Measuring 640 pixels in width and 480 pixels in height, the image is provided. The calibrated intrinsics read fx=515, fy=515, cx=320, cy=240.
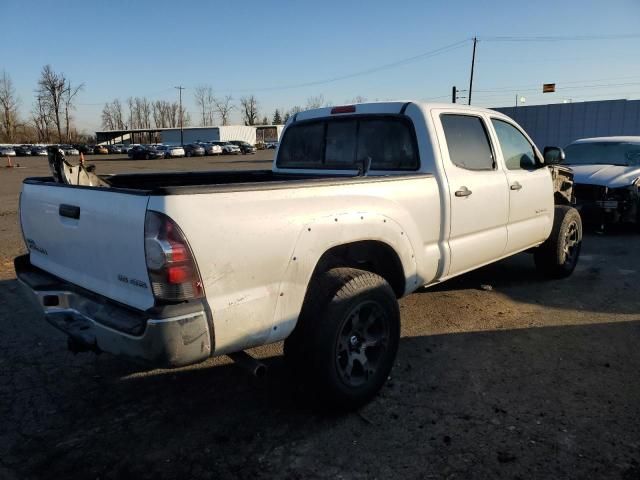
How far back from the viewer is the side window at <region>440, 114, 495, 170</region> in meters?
4.13

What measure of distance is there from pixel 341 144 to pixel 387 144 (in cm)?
48

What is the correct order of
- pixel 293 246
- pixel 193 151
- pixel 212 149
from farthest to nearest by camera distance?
pixel 212 149 < pixel 193 151 < pixel 293 246

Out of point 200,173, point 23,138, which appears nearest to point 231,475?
point 200,173

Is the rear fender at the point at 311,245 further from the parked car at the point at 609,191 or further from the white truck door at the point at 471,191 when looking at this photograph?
the parked car at the point at 609,191

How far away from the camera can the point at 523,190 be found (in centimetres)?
489

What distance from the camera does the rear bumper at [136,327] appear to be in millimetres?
2299

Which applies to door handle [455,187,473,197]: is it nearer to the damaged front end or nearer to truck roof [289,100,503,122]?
truck roof [289,100,503,122]

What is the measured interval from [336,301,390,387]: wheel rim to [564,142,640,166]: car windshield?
8383 mm

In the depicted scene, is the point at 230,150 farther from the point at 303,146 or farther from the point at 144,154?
the point at 303,146

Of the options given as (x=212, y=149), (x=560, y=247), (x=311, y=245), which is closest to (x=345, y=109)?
(x=311, y=245)

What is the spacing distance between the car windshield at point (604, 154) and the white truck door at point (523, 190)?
17.4 ft

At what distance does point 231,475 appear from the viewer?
8.45 feet

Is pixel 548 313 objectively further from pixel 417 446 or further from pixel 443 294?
pixel 417 446

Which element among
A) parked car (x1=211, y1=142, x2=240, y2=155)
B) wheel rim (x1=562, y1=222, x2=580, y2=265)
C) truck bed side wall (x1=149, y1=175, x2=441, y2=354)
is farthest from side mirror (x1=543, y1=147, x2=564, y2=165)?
parked car (x1=211, y1=142, x2=240, y2=155)
